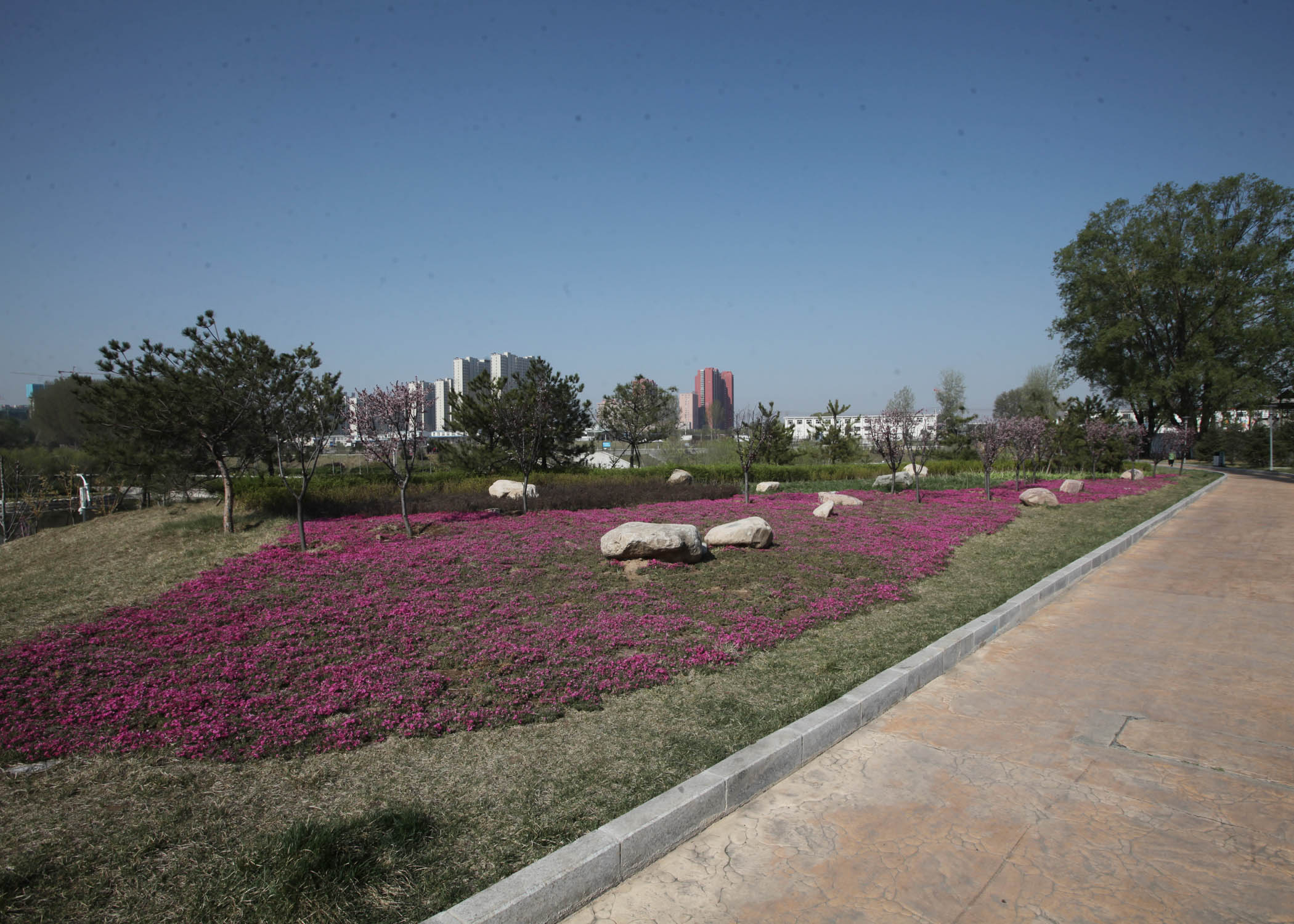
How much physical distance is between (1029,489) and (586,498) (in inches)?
462

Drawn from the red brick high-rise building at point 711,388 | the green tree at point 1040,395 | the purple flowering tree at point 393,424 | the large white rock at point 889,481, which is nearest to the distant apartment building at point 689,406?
the red brick high-rise building at point 711,388

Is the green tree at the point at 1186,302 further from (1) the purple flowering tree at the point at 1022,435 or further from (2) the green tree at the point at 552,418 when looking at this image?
(2) the green tree at the point at 552,418

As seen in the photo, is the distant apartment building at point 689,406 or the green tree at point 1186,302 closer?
the green tree at point 1186,302

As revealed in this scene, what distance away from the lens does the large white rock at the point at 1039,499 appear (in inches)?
667

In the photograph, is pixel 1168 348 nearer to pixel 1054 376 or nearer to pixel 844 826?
pixel 1054 376

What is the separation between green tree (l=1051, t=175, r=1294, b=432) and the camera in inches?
1314

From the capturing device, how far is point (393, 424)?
461 inches

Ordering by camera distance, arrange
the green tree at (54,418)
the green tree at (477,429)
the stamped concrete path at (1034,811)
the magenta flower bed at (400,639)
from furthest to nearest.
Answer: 1. the green tree at (54,418)
2. the green tree at (477,429)
3. the magenta flower bed at (400,639)
4. the stamped concrete path at (1034,811)

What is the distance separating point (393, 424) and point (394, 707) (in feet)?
27.0

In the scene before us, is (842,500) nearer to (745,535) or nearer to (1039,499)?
(1039,499)

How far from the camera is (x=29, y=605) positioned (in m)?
7.34

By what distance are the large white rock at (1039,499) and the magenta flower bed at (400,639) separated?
26.8ft

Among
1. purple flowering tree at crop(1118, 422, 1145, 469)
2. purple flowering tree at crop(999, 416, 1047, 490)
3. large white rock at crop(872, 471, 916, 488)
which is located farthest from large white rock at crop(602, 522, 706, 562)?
purple flowering tree at crop(1118, 422, 1145, 469)

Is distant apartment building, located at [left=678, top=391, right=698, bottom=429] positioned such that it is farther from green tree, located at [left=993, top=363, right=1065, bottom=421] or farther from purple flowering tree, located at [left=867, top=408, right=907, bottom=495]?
purple flowering tree, located at [left=867, top=408, right=907, bottom=495]
